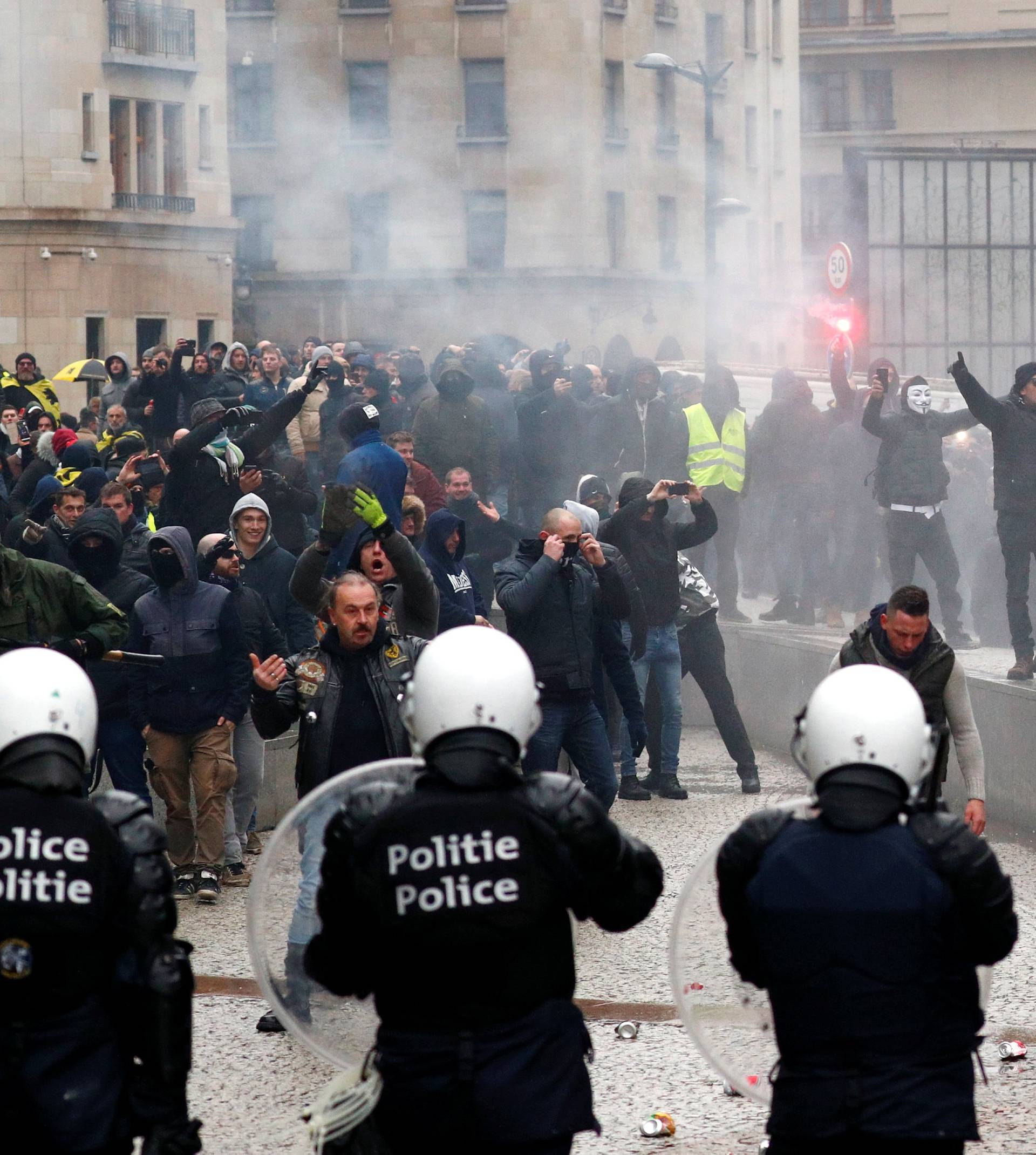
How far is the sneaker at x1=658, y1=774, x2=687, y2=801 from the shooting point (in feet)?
36.8

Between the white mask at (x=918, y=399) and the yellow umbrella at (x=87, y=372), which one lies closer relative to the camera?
the white mask at (x=918, y=399)

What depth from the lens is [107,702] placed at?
9.12 metres

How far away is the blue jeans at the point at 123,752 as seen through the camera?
9070 millimetres

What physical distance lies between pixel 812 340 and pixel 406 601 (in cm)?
4676

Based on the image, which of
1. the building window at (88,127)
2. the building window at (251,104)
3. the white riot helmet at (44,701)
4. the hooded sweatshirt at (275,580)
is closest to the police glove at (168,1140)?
the white riot helmet at (44,701)

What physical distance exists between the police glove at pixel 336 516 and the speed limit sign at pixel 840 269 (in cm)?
1463

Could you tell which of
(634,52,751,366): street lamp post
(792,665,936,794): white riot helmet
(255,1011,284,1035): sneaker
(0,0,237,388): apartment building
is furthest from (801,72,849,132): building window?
(792,665,936,794): white riot helmet

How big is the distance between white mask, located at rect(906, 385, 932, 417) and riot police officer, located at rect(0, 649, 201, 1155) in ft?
30.3

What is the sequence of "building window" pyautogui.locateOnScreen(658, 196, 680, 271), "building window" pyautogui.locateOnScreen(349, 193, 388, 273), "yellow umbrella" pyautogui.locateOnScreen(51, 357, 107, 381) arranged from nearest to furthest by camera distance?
"yellow umbrella" pyautogui.locateOnScreen(51, 357, 107, 381), "building window" pyautogui.locateOnScreen(349, 193, 388, 273), "building window" pyautogui.locateOnScreen(658, 196, 680, 271)

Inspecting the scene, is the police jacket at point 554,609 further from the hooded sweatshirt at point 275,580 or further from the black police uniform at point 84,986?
the black police uniform at point 84,986

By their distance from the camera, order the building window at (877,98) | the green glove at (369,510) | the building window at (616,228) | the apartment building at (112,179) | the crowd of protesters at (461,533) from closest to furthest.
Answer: the green glove at (369,510)
the crowd of protesters at (461,533)
the apartment building at (112,179)
the building window at (616,228)
the building window at (877,98)

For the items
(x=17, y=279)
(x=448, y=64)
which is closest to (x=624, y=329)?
(x=448, y=64)

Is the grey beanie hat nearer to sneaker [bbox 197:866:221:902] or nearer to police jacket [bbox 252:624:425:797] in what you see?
sneaker [bbox 197:866:221:902]

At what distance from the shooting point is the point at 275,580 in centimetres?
1004
